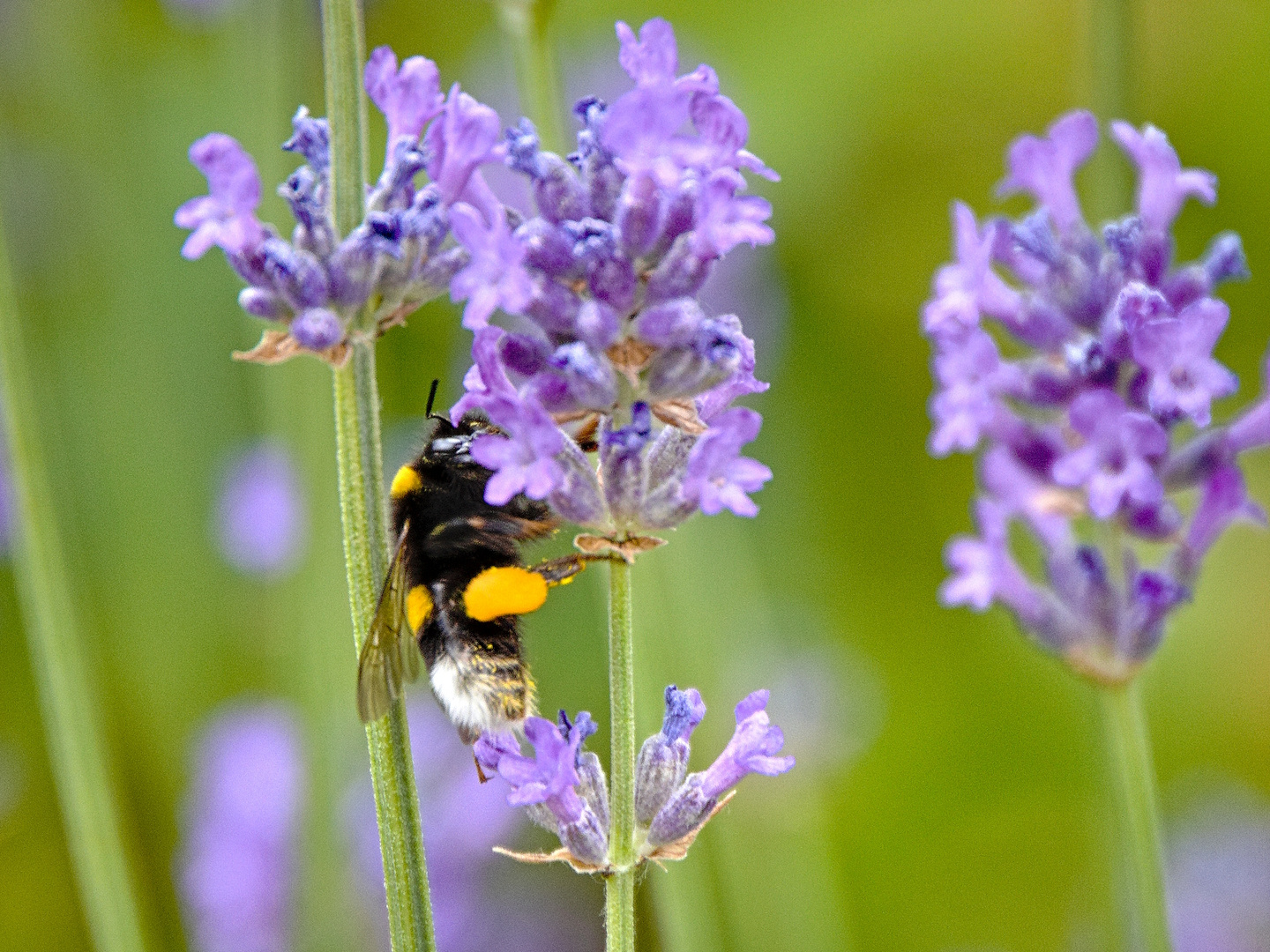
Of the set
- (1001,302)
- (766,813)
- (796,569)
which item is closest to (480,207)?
(1001,302)

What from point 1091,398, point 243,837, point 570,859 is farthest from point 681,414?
point 243,837

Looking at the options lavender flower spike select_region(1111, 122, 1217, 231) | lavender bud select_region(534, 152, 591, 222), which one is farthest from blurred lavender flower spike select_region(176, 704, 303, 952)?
lavender flower spike select_region(1111, 122, 1217, 231)

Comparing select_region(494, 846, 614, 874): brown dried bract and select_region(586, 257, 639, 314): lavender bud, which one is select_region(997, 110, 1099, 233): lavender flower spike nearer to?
select_region(586, 257, 639, 314): lavender bud

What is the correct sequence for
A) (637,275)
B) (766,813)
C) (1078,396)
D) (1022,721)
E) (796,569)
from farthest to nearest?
(796,569) → (1022,721) → (766,813) → (1078,396) → (637,275)

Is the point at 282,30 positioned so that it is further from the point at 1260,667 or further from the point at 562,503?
the point at 1260,667

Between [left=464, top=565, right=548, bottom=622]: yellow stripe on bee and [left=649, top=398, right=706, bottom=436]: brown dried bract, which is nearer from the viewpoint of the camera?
[left=649, top=398, right=706, bottom=436]: brown dried bract

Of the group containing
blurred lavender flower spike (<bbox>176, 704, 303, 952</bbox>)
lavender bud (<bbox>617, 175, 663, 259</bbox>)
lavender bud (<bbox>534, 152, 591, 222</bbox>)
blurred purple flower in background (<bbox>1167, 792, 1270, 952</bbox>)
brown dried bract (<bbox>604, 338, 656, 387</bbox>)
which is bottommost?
blurred purple flower in background (<bbox>1167, 792, 1270, 952</bbox>)
